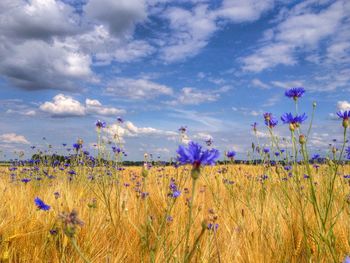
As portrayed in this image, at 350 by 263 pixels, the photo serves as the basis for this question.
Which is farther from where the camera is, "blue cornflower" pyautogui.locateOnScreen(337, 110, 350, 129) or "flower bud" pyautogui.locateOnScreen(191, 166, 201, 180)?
"blue cornflower" pyautogui.locateOnScreen(337, 110, 350, 129)

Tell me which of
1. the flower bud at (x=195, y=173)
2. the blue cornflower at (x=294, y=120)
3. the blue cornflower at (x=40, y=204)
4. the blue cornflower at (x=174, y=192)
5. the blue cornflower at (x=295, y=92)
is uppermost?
the blue cornflower at (x=295, y=92)

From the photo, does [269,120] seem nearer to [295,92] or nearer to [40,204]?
[295,92]

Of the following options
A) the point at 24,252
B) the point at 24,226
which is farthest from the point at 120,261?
the point at 24,226

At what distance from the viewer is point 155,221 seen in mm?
3271

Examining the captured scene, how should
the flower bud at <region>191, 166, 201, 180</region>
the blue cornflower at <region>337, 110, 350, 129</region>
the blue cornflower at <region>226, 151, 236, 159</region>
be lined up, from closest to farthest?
the flower bud at <region>191, 166, 201, 180</region>, the blue cornflower at <region>337, 110, 350, 129</region>, the blue cornflower at <region>226, 151, 236, 159</region>

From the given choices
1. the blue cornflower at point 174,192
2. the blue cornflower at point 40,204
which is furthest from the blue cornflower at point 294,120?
the blue cornflower at point 40,204

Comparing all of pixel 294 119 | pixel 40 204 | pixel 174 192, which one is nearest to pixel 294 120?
pixel 294 119

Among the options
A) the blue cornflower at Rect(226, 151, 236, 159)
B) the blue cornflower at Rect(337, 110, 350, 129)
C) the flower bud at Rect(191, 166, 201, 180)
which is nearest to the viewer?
the flower bud at Rect(191, 166, 201, 180)

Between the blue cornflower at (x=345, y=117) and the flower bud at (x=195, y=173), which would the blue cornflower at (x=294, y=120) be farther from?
the flower bud at (x=195, y=173)

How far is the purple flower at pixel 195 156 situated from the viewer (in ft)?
4.34

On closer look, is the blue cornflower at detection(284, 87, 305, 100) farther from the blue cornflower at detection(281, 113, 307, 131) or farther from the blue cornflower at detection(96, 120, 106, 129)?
the blue cornflower at detection(96, 120, 106, 129)

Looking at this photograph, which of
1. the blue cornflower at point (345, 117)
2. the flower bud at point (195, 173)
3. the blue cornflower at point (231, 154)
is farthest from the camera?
the blue cornflower at point (231, 154)

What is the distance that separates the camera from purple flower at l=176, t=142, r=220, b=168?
4.34ft

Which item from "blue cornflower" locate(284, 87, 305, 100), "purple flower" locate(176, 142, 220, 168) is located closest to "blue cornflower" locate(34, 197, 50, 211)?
"purple flower" locate(176, 142, 220, 168)
